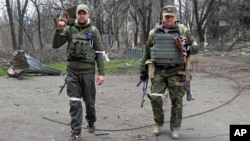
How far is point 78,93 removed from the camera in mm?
6320

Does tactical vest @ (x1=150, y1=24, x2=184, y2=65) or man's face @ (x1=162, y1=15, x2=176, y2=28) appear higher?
man's face @ (x1=162, y1=15, x2=176, y2=28)

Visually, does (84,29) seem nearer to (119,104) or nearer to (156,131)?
(156,131)

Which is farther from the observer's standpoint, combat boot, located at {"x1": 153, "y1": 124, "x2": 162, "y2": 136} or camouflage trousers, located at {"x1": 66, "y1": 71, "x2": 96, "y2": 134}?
combat boot, located at {"x1": 153, "y1": 124, "x2": 162, "y2": 136}

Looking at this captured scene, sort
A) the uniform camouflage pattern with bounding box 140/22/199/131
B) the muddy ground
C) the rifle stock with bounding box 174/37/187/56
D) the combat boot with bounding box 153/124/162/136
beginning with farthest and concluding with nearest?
the muddy ground
the combat boot with bounding box 153/124/162/136
the uniform camouflage pattern with bounding box 140/22/199/131
the rifle stock with bounding box 174/37/187/56

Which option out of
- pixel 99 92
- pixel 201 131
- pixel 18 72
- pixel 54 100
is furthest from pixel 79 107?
pixel 18 72

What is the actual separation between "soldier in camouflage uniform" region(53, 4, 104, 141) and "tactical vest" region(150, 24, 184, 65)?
2.96 feet

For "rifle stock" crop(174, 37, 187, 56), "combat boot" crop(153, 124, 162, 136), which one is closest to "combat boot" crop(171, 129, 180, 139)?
"combat boot" crop(153, 124, 162, 136)

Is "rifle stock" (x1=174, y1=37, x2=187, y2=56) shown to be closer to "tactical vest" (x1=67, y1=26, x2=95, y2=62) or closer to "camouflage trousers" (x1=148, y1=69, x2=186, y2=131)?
"camouflage trousers" (x1=148, y1=69, x2=186, y2=131)

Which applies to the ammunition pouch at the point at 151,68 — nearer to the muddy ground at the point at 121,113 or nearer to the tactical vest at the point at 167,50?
the tactical vest at the point at 167,50

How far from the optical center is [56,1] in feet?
164

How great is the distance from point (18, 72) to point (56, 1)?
34.3 m

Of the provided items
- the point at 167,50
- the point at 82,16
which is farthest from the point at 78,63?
the point at 167,50

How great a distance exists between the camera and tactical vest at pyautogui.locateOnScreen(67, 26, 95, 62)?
625 cm

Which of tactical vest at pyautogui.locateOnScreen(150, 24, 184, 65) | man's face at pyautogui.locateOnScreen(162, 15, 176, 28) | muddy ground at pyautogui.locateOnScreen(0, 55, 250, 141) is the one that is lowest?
muddy ground at pyautogui.locateOnScreen(0, 55, 250, 141)
